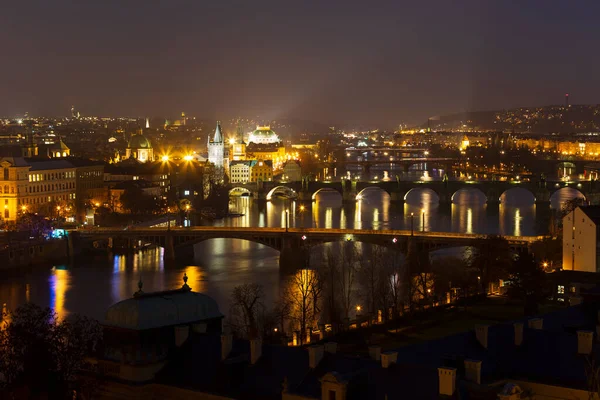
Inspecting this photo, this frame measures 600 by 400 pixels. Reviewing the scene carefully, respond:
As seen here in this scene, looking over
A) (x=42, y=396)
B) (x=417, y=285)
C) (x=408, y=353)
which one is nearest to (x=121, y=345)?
(x=42, y=396)

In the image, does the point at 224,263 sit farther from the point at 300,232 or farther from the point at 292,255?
the point at 300,232

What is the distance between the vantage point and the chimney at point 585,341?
32.5 feet

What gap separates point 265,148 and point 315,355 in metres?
74.5

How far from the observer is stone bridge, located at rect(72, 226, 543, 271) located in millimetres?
26125

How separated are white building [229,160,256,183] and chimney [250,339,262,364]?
52.4m

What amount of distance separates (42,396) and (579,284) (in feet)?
29.5

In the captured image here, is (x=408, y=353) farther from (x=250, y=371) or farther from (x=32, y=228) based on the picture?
(x=32, y=228)

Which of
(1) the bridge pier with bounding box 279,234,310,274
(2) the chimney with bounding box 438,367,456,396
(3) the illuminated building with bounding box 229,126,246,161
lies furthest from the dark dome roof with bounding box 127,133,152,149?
(2) the chimney with bounding box 438,367,456,396

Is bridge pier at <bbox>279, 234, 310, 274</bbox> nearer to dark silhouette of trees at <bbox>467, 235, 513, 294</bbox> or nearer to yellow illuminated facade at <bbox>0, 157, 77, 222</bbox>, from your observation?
dark silhouette of trees at <bbox>467, 235, 513, 294</bbox>

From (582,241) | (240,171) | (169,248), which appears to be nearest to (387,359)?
(582,241)

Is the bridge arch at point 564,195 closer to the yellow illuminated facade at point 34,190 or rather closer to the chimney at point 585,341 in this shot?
the yellow illuminated facade at point 34,190

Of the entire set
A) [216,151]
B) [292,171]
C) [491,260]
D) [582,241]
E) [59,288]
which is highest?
[216,151]

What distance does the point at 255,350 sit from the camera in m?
9.73

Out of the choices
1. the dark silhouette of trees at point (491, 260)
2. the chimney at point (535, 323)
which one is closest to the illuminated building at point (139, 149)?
the dark silhouette of trees at point (491, 260)
